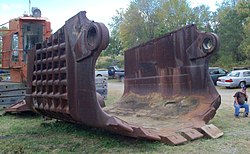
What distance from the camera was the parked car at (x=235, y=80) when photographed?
21.8m

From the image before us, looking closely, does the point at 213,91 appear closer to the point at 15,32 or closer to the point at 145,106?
the point at 145,106

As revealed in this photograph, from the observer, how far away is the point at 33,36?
34.8 feet

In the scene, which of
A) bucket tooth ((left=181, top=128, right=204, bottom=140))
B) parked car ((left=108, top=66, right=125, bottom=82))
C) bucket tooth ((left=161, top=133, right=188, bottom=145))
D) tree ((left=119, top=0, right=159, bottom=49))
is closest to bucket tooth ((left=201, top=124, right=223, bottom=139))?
bucket tooth ((left=181, top=128, right=204, bottom=140))

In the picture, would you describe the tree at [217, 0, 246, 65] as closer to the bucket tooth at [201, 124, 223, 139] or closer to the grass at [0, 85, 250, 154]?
the grass at [0, 85, 250, 154]

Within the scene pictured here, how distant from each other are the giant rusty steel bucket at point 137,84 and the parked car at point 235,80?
→ 551 inches

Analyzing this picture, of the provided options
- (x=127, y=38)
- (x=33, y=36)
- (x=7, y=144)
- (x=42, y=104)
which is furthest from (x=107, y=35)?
(x=127, y=38)

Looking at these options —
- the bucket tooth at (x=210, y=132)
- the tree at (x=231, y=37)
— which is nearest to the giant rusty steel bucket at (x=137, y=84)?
the bucket tooth at (x=210, y=132)

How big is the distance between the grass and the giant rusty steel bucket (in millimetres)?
243

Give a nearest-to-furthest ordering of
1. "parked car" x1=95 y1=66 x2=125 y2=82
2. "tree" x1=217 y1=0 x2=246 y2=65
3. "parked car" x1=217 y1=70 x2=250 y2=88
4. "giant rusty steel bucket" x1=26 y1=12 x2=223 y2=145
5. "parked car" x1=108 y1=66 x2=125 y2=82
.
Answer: "giant rusty steel bucket" x1=26 y1=12 x2=223 y2=145 < "parked car" x1=217 y1=70 x2=250 y2=88 < "tree" x1=217 y1=0 x2=246 y2=65 < "parked car" x1=108 y1=66 x2=125 y2=82 < "parked car" x1=95 y1=66 x2=125 y2=82

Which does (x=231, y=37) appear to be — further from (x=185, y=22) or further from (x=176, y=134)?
(x=176, y=134)

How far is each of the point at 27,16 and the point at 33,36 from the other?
0.65m

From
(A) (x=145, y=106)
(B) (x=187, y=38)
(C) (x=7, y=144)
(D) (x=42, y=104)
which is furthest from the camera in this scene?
(A) (x=145, y=106)

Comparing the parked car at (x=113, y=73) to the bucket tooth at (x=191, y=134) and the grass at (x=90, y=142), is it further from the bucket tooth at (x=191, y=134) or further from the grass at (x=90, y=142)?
the bucket tooth at (x=191, y=134)

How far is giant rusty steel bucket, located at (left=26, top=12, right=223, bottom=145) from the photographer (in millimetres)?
4828
